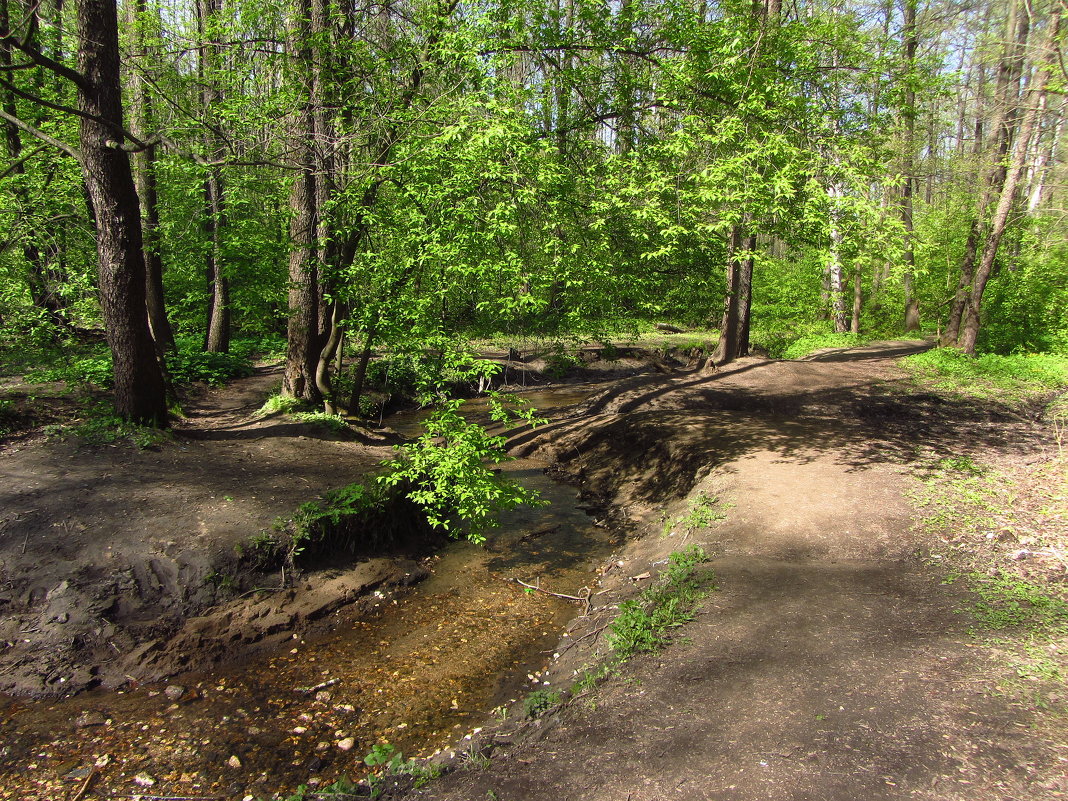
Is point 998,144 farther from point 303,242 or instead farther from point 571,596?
point 303,242

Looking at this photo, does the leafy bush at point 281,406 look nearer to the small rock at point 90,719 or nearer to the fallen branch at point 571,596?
the fallen branch at point 571,596

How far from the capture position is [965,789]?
3053 millimetres

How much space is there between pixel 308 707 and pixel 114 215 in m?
6.80

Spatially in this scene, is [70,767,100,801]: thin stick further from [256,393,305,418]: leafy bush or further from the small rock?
[256,393,305,418]: leafy bush

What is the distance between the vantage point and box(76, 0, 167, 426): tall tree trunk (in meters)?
7.59

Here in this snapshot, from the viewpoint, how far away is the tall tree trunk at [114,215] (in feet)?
24.9

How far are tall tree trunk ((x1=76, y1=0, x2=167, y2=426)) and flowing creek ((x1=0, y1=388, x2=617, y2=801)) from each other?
14.9 ft

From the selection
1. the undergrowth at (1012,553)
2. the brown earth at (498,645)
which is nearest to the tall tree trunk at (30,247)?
the brown earth at (498,645)

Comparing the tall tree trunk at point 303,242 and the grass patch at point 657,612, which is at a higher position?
the tall tree trunk at point 303,242

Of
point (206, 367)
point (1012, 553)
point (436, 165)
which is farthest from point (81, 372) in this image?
point (1012, 553)

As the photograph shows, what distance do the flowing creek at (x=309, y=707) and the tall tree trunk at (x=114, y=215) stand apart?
453 cm

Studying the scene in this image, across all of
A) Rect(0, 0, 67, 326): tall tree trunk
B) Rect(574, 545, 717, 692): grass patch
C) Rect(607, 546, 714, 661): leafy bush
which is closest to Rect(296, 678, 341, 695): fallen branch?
Rect(574, 545, 717, 692): grass patch

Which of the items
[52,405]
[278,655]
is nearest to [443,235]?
[278,655]

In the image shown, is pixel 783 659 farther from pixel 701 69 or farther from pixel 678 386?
pixel 678 386
